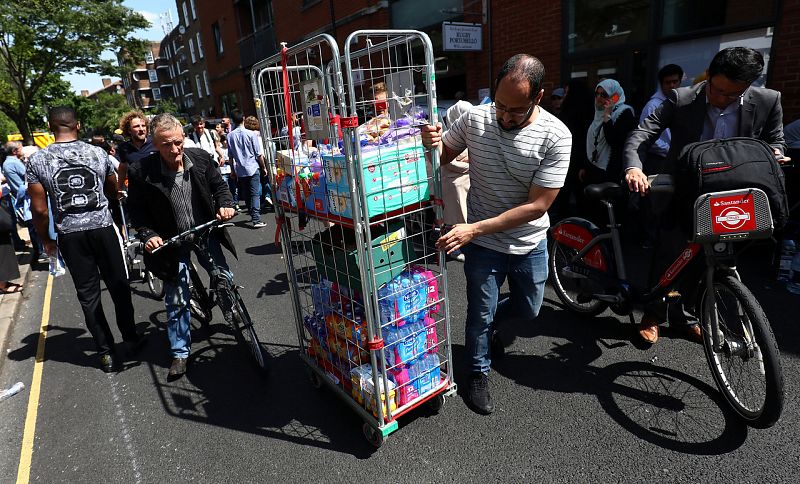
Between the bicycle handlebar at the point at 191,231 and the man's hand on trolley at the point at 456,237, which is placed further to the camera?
the bicycle handlebar at the point at 191,231

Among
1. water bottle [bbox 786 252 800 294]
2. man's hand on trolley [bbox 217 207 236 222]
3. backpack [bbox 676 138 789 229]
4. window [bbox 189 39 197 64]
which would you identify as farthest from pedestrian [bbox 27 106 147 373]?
window [bbox 189 39 197 64]

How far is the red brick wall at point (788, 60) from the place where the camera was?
5.13 m

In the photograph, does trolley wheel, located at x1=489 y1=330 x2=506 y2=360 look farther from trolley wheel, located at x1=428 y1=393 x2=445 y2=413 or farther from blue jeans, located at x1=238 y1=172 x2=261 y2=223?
blue jeans, located at x1=238 y1=172 x2=261 y2=223

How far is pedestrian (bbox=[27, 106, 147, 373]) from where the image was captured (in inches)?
135

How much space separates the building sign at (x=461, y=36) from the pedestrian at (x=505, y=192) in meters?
6.65

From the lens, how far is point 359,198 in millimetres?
2133

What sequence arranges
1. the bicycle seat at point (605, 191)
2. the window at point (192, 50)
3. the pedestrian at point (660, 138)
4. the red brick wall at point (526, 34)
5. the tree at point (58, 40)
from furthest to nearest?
1. the window at point (192, 50)
2. the tree at point (58, 40)
3. the red brick wall at point (526, 34)
4. the pedestrian at point (660, 138)
5. the bicycle seat at point (605, 191)

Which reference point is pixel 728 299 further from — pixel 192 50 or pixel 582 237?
pixel 192 50

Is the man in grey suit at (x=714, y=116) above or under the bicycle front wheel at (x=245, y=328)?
above

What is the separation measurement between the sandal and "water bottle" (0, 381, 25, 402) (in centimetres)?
309

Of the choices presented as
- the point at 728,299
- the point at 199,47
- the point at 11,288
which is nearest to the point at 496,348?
the point at 728,299

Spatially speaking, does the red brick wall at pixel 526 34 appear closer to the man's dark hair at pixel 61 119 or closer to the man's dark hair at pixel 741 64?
the man's dark hair at pixel 741 64

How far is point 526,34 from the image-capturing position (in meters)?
8.12

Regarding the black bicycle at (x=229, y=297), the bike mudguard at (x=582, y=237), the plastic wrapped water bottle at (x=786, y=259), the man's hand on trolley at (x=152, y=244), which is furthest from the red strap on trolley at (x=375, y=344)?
the plastic wrapped water bottle at (x=786, y=259)
